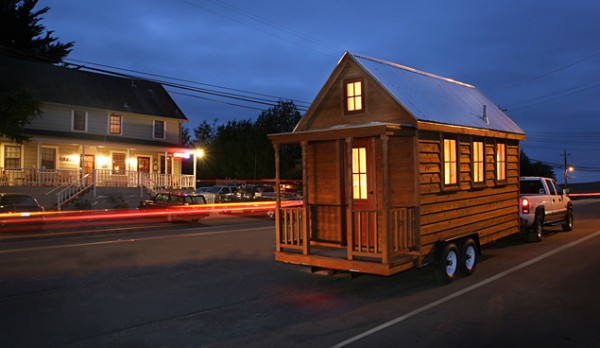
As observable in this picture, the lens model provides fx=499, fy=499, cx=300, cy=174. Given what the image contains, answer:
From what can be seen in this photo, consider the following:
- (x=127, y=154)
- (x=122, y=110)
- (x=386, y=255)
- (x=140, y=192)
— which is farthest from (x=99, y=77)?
(x=386, y=255)

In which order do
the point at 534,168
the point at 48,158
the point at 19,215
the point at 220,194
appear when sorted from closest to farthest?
the point at 19,215
the point at 48,158
the point at 220,194
the point at 534,168

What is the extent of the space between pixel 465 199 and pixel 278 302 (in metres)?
4.69

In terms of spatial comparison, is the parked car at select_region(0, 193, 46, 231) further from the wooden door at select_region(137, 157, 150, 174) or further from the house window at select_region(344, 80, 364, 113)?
the wooden door at select_region(137, 157, 150, 174)

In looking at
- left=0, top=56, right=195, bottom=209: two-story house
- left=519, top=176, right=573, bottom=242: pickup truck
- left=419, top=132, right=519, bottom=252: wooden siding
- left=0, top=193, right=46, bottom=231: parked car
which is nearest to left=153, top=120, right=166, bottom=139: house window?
left=0, top=56, right=195, bottom=209: two-story house

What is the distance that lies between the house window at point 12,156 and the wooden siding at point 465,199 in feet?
89.0

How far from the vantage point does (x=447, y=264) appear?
9.05 meters

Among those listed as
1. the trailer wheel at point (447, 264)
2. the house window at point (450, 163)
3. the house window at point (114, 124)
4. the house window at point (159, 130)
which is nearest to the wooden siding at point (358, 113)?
the house window at point (450, 163)

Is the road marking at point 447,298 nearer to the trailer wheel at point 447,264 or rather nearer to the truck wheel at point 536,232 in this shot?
the trailer wheel at point 447,264

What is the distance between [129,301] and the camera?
7992mm

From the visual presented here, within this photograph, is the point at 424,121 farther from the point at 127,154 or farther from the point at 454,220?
the point at 127,154

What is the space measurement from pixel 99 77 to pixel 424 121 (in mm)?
32153

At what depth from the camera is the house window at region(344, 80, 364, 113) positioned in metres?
9.69

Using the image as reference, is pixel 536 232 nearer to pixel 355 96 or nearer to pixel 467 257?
pixel 467 257

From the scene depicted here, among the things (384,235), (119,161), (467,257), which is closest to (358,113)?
(384,235)
